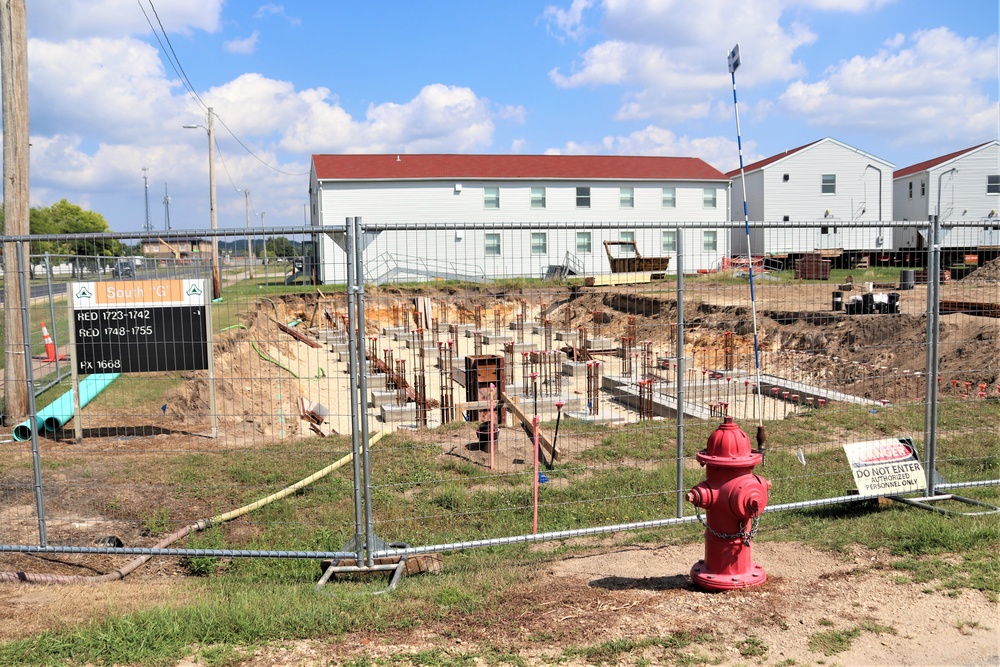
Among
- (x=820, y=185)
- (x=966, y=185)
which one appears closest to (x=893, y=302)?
(x=820, y=185)

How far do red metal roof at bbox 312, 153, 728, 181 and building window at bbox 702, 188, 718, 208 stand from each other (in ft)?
2.33

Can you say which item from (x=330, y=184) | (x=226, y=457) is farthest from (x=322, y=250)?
(x=330, y=184)

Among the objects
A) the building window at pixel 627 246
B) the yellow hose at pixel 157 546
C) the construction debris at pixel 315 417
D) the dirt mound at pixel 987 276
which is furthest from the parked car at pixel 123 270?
the dirt mound at pixel 987 276

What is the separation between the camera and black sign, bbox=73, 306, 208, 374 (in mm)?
6023

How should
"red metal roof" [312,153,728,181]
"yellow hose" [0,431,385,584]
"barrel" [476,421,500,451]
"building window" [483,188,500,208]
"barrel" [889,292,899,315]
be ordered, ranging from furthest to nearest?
"building window" [483,188,500,208] → "red metal roof" [312,153,728,181] → "barrel" [889,292,899,315] → "barrel" [476,421,500,451] → "yellow hose" [0,431,385,584]

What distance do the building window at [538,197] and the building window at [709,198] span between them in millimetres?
9017

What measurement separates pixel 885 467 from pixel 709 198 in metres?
36.5

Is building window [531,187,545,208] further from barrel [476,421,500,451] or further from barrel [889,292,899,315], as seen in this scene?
barrel [476,421,500,451]

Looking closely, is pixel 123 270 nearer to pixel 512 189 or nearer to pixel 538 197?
pixel 512 189

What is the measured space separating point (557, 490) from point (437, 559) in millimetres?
1815

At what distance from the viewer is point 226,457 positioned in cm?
830

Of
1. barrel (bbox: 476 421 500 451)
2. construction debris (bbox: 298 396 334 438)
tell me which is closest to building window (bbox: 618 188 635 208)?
construction debris (bbox: 298 396 334 438)

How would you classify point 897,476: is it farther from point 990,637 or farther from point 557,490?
point 557,490

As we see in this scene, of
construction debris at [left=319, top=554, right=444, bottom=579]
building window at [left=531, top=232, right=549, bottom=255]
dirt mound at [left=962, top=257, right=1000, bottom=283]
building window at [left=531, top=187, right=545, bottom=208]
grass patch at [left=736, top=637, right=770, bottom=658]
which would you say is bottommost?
construction debris at [left=319, top=554, right=444, bottom=579]
